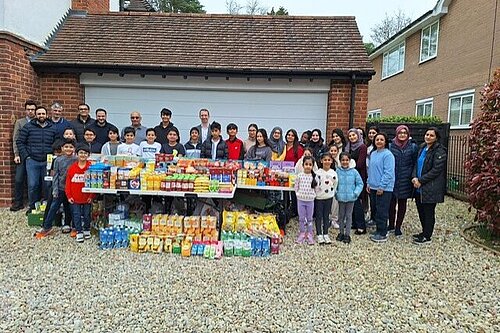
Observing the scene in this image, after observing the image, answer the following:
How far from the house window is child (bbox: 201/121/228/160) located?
39.8 ft

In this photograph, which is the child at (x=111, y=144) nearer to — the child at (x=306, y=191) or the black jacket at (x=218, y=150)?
the black jacket at (x=218, y=150)

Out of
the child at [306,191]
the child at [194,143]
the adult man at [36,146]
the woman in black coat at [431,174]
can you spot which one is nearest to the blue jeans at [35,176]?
the adult man at [36,146]

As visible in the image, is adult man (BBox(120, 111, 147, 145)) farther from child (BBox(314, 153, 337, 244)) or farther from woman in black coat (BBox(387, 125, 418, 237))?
woman in black coat (BBox(387, 125, 418, 237))

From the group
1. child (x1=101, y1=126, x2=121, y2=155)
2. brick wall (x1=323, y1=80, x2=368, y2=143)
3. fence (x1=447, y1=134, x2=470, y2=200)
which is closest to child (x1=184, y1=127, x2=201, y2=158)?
child (x1=101, y1=126, x2=121, y2=155)

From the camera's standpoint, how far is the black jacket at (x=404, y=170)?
602 cm

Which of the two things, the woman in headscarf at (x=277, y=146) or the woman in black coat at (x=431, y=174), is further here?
the woman in headscarf at (x=277, y=146)

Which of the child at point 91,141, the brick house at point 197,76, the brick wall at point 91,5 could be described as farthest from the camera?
the brick wall at point 91,5

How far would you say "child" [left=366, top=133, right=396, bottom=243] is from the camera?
19.2ft

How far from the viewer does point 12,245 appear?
5484mm

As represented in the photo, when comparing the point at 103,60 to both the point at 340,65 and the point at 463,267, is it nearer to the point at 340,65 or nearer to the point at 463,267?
Result: the point at 340,65

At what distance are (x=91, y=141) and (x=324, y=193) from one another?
4.16 meters

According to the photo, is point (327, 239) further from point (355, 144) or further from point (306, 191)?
point (355, 144)

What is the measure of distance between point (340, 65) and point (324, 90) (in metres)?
0.63

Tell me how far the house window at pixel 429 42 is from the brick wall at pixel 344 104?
29.0ft
